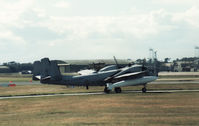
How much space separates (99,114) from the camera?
86.0 feet

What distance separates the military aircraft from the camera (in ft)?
153

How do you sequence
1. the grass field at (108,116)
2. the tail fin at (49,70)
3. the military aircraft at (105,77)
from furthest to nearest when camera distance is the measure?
the military aircraft at (105,77) → the tail fin at (49,70) → the grass field at (108,116)

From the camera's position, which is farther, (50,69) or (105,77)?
(105,77)

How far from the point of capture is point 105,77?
4869 centimetres

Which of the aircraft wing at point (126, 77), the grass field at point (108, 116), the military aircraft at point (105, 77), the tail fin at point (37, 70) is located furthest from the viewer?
the tail fin at point (37, 70)

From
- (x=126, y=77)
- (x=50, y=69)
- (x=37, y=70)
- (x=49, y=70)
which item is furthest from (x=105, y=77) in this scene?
(x=37, y=70)

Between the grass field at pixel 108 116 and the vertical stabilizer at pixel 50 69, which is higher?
the vertical stabilizer at pixel 50 69

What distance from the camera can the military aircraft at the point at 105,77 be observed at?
46.8m

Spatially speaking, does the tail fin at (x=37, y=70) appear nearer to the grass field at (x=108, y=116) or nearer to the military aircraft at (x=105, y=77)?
the military aircraft at (x=105, y=77)

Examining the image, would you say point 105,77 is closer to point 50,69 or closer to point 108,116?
point 50,69

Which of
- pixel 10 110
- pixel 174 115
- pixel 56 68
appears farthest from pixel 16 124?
pixel 56 68

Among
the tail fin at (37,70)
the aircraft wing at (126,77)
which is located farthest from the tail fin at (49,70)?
the aircraft wing at (126,77)

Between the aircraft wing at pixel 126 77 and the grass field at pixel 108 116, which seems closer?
the grass field at pixel 108 116

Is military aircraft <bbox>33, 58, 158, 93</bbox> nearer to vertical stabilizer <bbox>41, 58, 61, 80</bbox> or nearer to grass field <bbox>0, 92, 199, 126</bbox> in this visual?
vertical stabilizer <bbox>41, 58, 61, 80</bbox>
